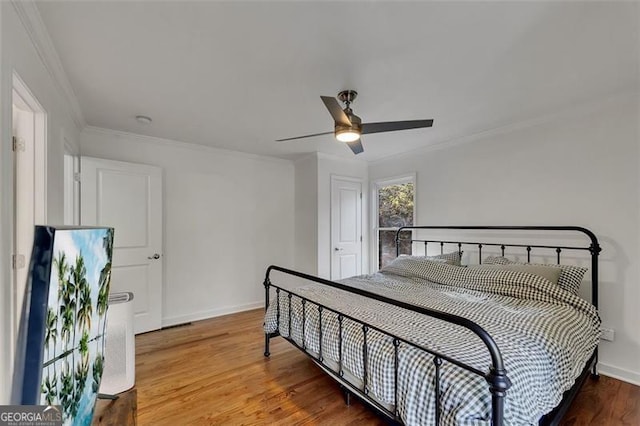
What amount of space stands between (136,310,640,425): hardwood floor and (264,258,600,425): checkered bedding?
1.09 feet

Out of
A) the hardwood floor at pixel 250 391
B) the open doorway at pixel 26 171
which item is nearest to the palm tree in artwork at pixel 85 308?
the open doorway at pixel 26 171

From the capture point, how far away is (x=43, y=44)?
5.19ft

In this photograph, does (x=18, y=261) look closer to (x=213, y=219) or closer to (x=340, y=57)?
(x=340, y=57)

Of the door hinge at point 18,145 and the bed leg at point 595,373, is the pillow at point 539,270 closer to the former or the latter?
the bed leg at point 595,373

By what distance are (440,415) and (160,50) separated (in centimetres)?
242

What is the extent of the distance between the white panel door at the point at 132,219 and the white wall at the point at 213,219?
18cm

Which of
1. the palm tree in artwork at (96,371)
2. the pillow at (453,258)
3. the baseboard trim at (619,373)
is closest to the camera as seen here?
the palm tree in artwork at (96,371)

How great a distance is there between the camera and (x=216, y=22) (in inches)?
58.6

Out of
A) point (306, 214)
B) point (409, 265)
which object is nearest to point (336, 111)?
point (409, 265)

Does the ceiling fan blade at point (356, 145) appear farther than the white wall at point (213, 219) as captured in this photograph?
No

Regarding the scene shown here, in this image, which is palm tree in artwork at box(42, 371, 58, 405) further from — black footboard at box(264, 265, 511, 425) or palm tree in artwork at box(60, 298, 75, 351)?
black footboard at box(264, 265, 511, 425)

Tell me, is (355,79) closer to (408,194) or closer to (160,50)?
(160,50)

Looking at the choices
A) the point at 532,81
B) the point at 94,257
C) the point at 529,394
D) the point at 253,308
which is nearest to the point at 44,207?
the point at 94,257

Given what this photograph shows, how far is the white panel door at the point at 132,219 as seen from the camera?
2986 millimetres
